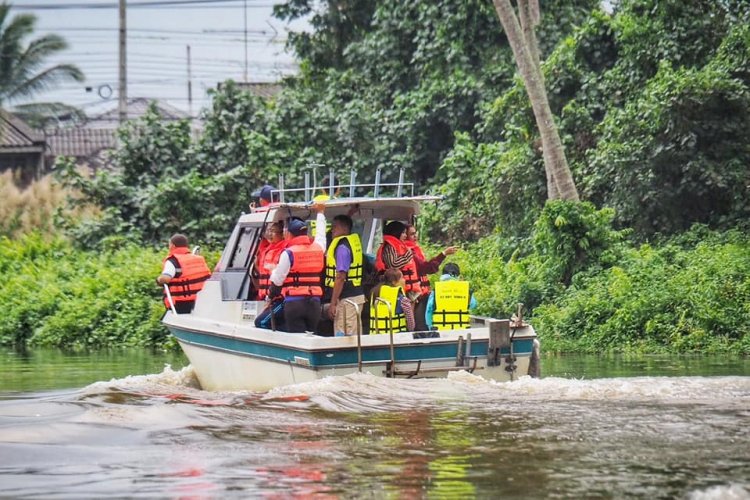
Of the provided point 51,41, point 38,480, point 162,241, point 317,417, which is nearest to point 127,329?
point 162,241

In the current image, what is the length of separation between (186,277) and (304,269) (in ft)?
9.72

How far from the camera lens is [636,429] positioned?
10375 mm

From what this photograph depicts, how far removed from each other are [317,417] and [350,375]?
33.4 inches

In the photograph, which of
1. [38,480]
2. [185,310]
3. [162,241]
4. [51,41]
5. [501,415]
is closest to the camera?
[38,480]

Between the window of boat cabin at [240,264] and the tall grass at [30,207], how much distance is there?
58.2ft

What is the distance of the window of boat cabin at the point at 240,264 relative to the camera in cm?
1423

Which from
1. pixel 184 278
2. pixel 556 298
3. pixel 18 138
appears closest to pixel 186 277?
pixel 184 278

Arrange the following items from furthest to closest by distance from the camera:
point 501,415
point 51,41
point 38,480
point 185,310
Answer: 1. point 51,41
2. point 185,310
3. point 501,415
4. point 38,480

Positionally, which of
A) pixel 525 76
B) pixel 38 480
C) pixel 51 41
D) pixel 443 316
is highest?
pixel 51 41

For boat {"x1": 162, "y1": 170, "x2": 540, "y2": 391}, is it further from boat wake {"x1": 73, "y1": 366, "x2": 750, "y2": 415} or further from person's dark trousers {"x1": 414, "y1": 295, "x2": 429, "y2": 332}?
person's dark trousers {"x1": 414, "y1": 295, "x2": 429, "y2": 332}

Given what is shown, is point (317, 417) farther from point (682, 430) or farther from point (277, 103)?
point (277, 103)

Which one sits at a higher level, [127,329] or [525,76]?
[525,76]

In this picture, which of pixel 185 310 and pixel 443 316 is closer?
pixel 443 316

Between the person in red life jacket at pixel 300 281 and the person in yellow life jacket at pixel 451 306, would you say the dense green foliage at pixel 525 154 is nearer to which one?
the person in yellow life jacket at pixel 451 306
